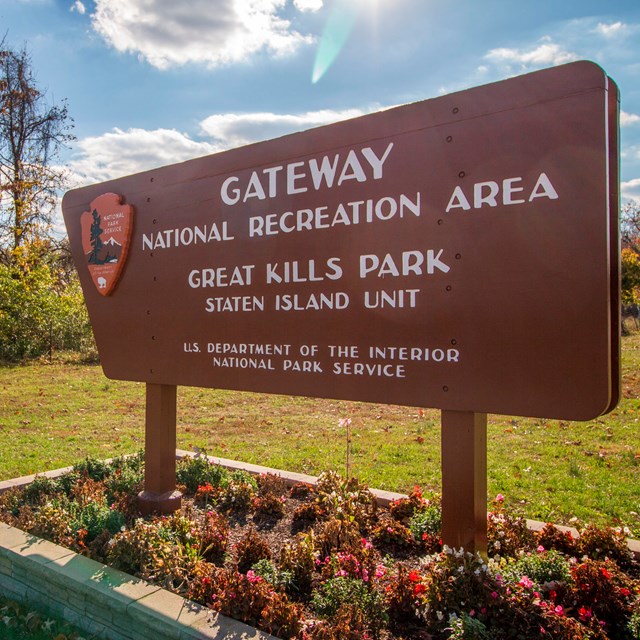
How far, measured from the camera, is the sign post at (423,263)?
2611mm

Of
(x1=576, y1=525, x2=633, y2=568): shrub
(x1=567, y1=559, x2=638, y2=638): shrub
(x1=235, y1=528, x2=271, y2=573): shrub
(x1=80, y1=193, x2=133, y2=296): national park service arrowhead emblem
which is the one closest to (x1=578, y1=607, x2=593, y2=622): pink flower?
(x1=567, y1=559, x2=638, y2=638): shrub

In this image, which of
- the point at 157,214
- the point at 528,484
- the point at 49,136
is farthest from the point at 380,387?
the point at 49,136

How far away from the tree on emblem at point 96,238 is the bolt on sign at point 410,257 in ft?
1.51

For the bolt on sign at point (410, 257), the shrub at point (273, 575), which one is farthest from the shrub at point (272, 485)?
the shrub at point (273, 575)

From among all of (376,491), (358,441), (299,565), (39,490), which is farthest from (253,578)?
(358,441)

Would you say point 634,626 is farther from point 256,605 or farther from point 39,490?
point 39,490

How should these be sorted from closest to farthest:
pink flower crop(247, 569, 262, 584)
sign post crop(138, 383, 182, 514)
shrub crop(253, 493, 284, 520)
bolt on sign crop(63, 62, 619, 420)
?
1. bolt on sign crop(63, 62, 619, 420)
2. pink flower crop(247, 569, 262, 584)
3. shrub crop(253, 493, 284, 520)
4. sign post crop(138, 383, 182, 514)

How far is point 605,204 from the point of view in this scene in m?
2.53

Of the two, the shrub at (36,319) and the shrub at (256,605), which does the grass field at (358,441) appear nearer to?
the shrub at (256,605)

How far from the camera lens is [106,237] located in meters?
4.78

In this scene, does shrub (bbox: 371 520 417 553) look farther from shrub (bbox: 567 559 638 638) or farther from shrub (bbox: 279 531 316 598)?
shrub (bbox: 567 559 638 638)

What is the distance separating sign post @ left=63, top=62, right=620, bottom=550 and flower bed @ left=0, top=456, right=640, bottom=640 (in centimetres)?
36

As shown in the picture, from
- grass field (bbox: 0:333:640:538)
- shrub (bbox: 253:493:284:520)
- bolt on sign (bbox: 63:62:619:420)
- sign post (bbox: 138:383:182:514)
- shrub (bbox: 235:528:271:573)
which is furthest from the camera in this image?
grass field (bbox: 0:333:640:538)

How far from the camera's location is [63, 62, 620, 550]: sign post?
261cm
